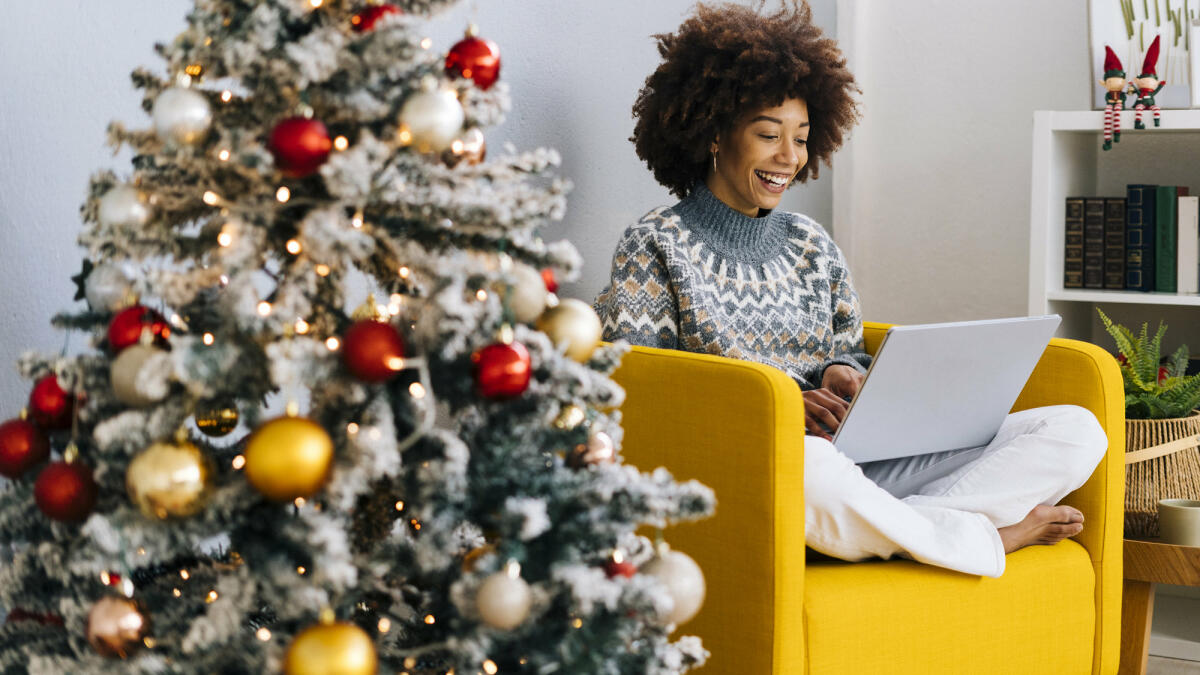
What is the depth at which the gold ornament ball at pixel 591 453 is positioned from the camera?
991mm

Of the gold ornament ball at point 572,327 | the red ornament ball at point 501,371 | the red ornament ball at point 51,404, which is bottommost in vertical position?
the red ornament ball at point 51,404

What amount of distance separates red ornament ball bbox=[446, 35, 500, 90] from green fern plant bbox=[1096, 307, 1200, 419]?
1421 millimetres

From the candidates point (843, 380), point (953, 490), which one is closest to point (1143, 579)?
point (953, 490)

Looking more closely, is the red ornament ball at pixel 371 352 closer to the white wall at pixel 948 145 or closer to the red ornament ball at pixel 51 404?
the red ornament ball at pixel 51 404

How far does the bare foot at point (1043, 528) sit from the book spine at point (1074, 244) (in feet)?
3.03

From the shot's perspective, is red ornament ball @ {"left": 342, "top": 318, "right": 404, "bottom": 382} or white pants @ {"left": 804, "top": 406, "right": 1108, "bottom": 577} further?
white pants @ {"left": 804, "top": 406, "right": 1108, "bottom": 577}

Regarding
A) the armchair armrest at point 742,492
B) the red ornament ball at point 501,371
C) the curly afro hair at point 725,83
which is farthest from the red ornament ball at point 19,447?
the curly afro hair at point 725,83

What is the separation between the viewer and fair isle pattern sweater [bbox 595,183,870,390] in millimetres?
1752

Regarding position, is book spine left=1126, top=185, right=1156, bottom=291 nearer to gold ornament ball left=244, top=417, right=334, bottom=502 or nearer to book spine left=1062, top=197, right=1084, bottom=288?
book spine left=1062, top=197, right=1084, bottom=288

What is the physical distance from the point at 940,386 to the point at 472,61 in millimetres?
889

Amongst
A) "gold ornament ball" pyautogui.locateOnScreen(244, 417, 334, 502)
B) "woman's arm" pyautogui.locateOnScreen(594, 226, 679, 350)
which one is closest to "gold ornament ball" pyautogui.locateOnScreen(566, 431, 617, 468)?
"gold ornament ball" pyautogui.locateOnScreen(244, 417, 334, 502)

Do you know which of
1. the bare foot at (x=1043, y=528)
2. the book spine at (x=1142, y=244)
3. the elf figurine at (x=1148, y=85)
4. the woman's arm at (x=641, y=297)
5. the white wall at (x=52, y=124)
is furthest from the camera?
the book spine at (x=1142, y=244)

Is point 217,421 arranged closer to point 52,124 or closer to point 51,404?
point 51,404

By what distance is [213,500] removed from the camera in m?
0.86
